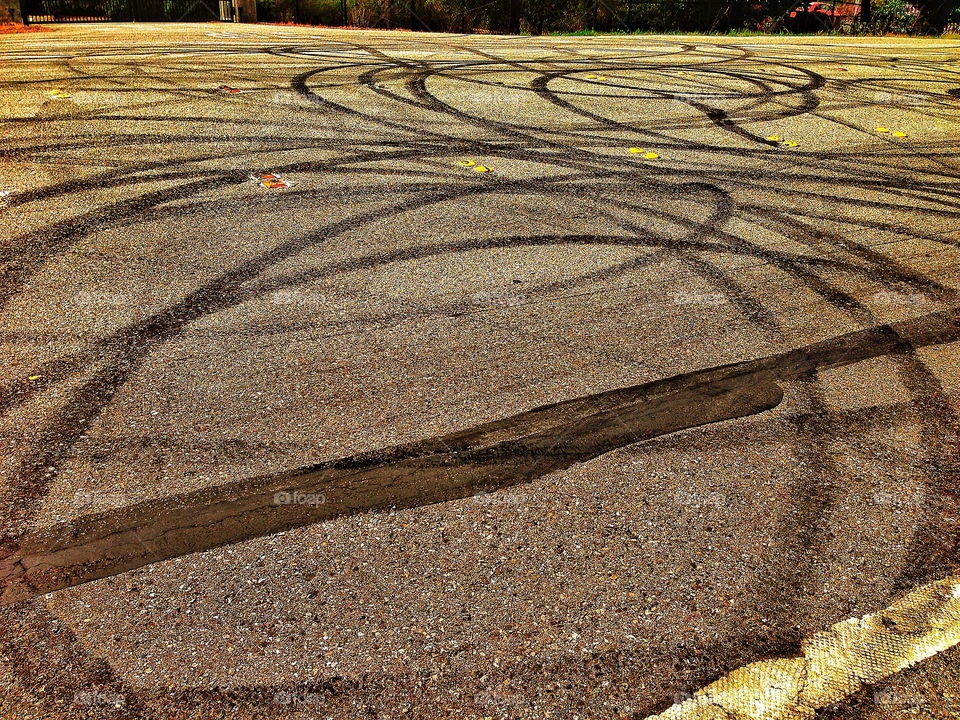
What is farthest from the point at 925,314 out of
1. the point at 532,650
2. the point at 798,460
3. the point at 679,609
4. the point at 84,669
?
the point at 84,669

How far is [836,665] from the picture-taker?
2391 mm

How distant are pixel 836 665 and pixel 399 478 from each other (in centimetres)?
175

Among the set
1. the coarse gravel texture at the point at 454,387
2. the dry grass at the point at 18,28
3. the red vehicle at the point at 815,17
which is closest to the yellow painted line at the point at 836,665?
the coarse gravel texture at the point at 454,387

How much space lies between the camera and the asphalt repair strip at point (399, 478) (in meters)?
2.70

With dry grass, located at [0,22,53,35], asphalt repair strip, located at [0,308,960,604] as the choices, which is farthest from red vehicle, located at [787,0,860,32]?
asphalt repair strip, located at [0,308,960,604]

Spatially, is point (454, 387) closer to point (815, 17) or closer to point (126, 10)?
point (126, 10)

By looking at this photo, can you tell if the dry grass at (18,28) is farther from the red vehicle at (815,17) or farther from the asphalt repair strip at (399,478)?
the red vehicle at (815,17)

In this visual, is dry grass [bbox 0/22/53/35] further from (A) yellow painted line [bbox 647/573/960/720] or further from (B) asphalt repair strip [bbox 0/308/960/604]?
(A) yellow painted line [bbox 647/573/960/720]

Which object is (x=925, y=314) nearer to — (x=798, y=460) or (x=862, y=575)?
(x=798, y=460)

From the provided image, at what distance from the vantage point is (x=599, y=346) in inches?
165

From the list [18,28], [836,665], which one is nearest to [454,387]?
[836,665]

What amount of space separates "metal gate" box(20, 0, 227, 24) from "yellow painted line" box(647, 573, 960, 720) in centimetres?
2330

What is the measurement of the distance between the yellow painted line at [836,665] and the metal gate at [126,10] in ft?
76.5

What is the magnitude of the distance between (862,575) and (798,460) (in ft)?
2.26
